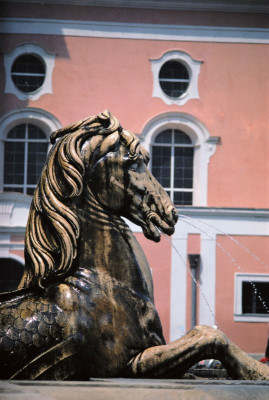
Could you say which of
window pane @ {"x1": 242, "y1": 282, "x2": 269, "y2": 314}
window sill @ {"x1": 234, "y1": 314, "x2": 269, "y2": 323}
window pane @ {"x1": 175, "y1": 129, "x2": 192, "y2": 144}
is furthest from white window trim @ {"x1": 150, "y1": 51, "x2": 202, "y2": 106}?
window sill @ {"x1": 234, "y1": 314, "x2": 269, "y2": 323}

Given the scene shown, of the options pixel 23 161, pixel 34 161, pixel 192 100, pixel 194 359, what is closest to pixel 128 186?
pixel 194 359

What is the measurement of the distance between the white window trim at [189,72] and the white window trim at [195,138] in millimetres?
386

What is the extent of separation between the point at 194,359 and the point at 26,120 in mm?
20008

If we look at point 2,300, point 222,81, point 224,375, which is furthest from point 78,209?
point 222,81

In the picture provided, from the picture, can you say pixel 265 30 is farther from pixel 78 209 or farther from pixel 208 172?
pixel 78 209

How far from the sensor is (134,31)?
75.3 ft

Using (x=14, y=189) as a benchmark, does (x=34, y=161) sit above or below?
above

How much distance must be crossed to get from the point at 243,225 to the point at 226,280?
1.31 m

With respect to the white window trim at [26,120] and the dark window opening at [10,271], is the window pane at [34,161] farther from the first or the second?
the dark window opening at [10,271]

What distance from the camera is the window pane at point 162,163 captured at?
22.2 metres

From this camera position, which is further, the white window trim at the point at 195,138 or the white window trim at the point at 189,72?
the white window trim at the point at 189,72

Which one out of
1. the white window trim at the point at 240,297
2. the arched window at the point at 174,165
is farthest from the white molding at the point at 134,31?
the white window trim at the point at 240,297

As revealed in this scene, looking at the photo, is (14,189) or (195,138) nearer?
(14,189)

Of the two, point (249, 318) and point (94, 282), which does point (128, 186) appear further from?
point (249, 318)
